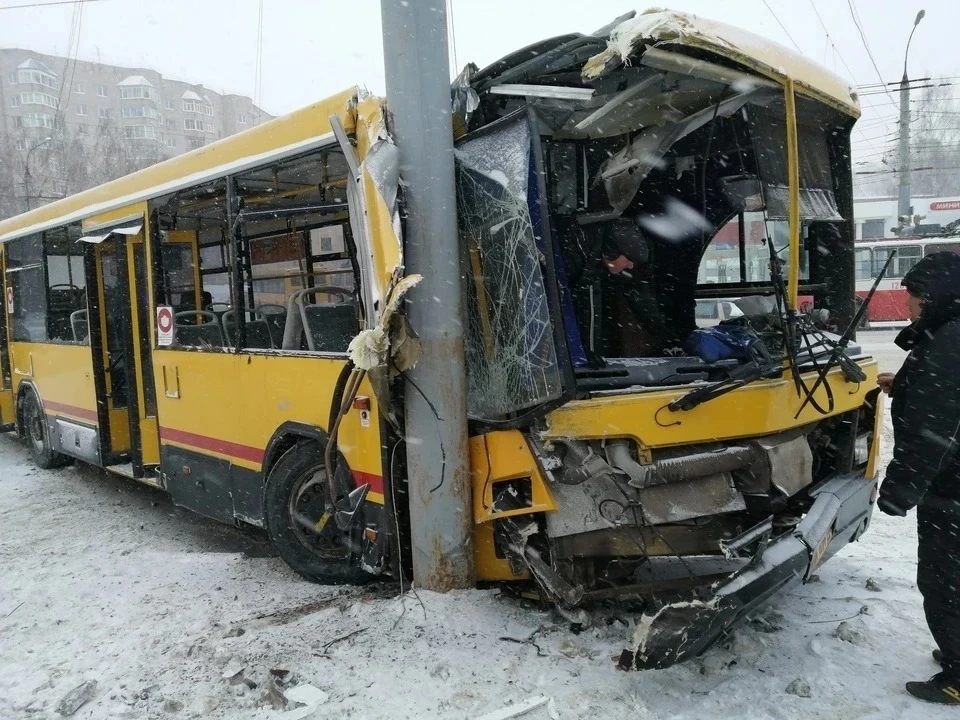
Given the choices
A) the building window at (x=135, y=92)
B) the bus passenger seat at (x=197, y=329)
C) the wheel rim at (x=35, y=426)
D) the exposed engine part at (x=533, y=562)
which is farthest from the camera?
the building window at (x=135, y=92)

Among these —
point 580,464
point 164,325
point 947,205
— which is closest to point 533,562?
point 580,464

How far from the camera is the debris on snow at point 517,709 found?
3.18 m

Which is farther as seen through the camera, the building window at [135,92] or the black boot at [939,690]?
the building window at [135,92]

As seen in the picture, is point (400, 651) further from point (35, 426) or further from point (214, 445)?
point (35, 426)

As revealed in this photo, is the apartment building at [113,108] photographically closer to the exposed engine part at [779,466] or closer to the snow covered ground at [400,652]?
the snow covered ground at [400,652]

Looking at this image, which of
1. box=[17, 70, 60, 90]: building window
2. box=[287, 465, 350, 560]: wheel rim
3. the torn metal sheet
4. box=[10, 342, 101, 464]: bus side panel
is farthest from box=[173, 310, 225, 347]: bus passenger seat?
box=[17, 70, 60, 90]: building window

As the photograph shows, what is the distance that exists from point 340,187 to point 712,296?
2908 mm

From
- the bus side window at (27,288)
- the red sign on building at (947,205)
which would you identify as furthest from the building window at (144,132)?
the bus side window at (27,288)

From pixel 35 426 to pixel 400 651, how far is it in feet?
23.5

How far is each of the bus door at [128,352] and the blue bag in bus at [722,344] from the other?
4.26 metres

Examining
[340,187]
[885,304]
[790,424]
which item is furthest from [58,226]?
[885,304]

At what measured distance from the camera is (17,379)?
927 centimetres

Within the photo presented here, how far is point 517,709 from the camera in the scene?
3217 millimetres

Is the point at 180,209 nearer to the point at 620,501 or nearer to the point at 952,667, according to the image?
the point at 620,501
